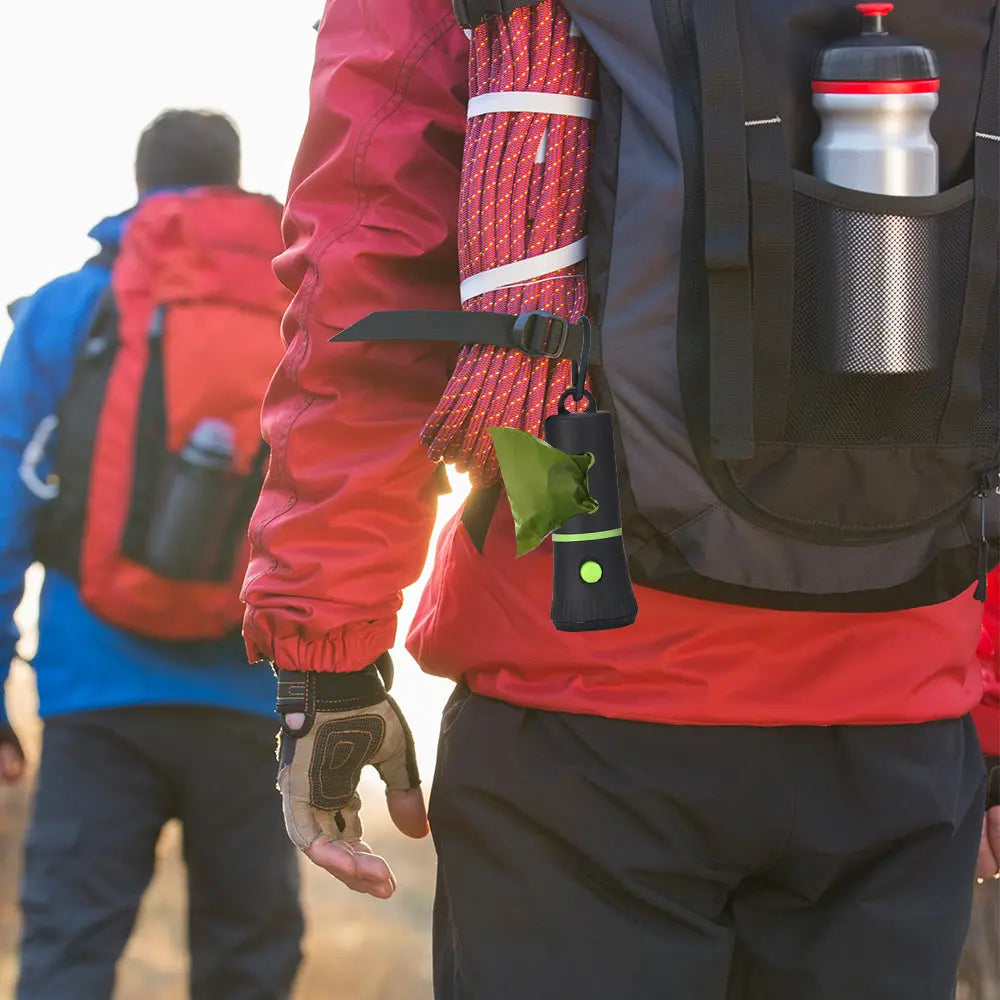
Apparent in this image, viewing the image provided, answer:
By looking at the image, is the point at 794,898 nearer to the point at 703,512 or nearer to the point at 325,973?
the point at 703,512

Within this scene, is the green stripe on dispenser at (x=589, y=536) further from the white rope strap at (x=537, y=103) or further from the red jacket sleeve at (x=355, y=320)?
the white rope strap at (x=537, y=103)

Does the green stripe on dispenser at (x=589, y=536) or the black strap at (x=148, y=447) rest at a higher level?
the green stripe on dispenser at (x=589, y=536)

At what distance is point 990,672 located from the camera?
1.84 meters

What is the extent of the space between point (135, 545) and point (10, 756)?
59 cm

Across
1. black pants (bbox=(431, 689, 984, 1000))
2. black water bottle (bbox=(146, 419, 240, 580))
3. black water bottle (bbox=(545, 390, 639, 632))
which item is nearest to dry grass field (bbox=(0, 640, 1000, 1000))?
black water bottle (bbox=(146, 419, 240, 580))

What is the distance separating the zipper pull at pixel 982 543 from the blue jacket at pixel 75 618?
1.58 m

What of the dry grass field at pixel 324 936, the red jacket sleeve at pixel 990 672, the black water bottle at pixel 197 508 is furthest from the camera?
the dry grass field at pixel 324 936

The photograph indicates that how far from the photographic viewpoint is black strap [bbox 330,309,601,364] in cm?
144

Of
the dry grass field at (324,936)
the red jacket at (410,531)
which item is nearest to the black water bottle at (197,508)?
the red jacket at (410,531)

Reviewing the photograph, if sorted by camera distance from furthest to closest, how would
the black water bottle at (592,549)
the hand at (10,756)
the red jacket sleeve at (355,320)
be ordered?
the hand at (10,756), the red jacket sleeve at (355,320), the black water bottle at (592,549)

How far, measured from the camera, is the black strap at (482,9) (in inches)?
58.0

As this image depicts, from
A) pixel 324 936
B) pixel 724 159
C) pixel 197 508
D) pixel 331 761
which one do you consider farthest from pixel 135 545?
pixel 324 936

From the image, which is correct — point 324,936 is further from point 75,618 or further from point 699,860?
point 699,860

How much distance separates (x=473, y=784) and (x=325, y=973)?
4104 mm
